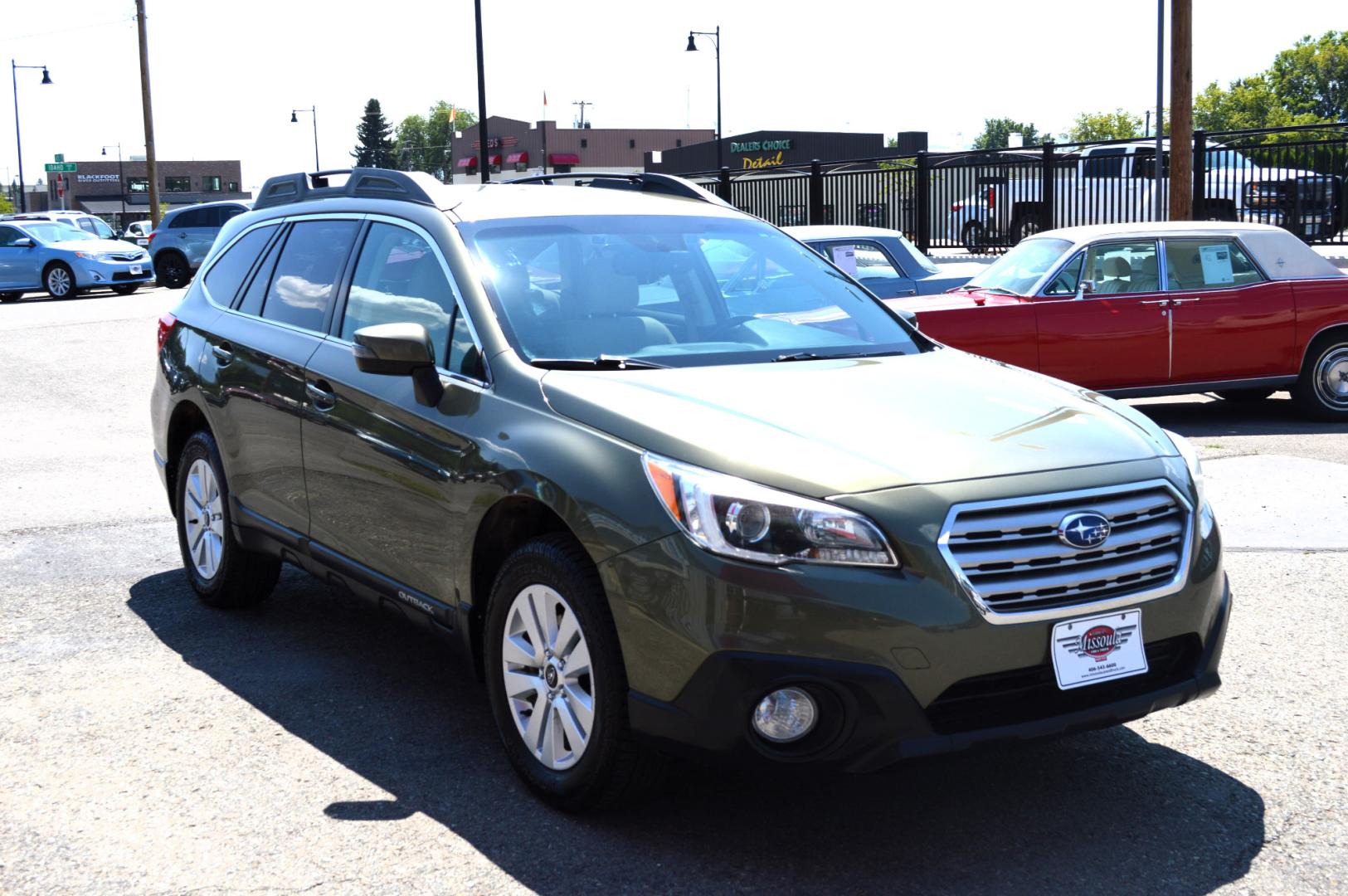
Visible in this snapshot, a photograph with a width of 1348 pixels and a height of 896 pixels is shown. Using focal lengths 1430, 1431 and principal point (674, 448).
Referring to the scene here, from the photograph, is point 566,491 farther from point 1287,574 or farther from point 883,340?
point 1287,574

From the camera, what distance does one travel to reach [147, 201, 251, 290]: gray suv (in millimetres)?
32531

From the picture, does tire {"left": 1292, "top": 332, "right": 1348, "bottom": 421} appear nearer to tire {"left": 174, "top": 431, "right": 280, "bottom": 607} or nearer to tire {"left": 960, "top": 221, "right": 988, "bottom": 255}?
tire {"left": 174, "top": 431, "right": 280, "bottom": 607}

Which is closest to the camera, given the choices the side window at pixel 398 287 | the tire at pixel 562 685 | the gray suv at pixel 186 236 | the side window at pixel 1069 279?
the tire at pixel 562 685

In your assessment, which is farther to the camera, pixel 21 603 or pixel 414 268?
pixel 21 603

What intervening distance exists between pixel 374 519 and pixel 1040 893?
2.50 meters

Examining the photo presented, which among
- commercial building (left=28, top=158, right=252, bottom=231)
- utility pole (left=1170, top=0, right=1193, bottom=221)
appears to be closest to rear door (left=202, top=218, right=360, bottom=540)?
utility pole (left=1170, top=0, right=1193, bottom=221)

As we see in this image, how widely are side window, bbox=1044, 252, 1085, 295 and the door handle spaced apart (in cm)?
747

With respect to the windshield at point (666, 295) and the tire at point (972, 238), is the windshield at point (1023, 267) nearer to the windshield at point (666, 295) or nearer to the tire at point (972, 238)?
the windshield at point (666, 295)

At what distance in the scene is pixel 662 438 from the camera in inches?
146

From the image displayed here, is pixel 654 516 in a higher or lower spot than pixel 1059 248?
lower

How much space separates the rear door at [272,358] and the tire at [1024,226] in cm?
2054

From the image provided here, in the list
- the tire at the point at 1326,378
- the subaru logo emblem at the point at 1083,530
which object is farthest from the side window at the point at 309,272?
the tire at the point at 1326,378

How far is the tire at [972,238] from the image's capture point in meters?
26.0

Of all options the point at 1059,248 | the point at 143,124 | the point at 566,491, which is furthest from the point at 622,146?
the point at 566,491
